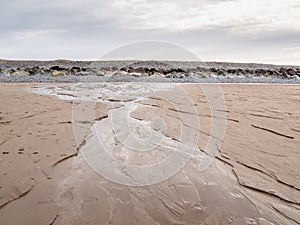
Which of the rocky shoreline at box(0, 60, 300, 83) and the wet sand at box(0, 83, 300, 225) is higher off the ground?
the wet sand at box(0, 83, 300, 225)

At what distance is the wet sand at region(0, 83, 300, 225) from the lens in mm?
2609

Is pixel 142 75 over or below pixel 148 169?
below

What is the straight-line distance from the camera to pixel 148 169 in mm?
3633

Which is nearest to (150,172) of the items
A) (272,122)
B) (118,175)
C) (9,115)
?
(118,175)

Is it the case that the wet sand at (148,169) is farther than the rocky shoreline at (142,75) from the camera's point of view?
No

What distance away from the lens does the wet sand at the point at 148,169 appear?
2609mm

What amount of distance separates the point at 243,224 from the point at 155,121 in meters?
3.74

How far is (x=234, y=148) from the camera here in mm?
4379

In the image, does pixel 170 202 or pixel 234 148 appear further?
pixel 234 148

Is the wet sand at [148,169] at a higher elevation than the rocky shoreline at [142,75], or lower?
higher

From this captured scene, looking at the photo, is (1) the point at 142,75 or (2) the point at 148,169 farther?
(1) the point at 142,75

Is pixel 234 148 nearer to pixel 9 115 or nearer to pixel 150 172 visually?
pixel 150 172

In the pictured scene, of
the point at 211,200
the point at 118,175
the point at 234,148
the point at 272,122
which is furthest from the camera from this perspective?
the point at 272,122

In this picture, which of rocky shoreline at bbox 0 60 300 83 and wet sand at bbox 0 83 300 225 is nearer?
wet sand at bbox 0 83 300 225
